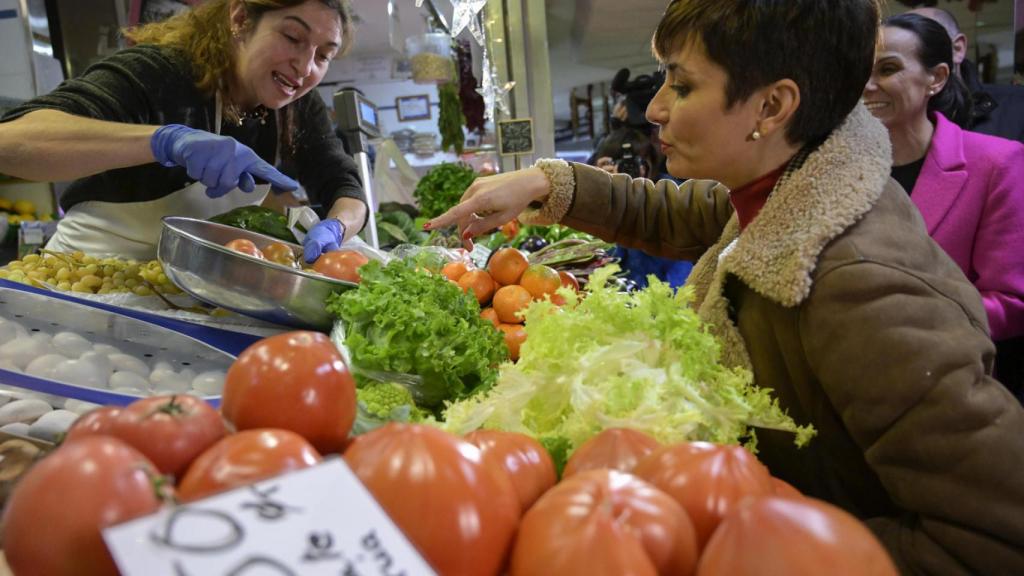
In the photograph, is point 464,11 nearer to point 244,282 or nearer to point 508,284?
point 508,284

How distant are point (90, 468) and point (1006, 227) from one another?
316cm

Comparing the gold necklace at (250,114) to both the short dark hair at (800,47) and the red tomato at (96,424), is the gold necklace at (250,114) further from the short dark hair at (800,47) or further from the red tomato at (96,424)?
the red tomato at (96,424)

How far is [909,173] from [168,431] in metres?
3.10

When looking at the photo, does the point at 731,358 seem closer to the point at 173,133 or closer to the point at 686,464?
the point at 686,464

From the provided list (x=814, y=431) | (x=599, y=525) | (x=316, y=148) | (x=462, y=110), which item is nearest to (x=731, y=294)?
(x=814, y=431)

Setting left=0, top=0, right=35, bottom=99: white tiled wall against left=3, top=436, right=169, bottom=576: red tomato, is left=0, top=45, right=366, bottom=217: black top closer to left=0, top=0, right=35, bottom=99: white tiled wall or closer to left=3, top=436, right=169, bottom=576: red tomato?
left=3, top=436, right=169, bottom=576: red tomato

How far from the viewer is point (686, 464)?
0.83 metres

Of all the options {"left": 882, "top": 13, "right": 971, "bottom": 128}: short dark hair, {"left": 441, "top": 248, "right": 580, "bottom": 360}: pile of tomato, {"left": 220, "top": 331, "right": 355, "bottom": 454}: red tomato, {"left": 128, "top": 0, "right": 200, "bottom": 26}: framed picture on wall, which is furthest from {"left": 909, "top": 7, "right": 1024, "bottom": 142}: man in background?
{"left": 128, "top": 0, "right": 200, "bottom": 26}: framed picture on wall

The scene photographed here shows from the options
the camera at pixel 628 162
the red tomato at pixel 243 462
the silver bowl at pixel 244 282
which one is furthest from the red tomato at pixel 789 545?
the camera at pixel 628 162

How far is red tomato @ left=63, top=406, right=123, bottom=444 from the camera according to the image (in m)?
0.76

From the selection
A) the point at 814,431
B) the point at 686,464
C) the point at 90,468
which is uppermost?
the point at 90,468

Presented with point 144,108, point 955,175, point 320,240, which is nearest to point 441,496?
point 320,240

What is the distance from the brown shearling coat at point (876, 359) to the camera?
3.41 feet

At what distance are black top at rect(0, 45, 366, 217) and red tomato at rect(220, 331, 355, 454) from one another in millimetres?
2029
